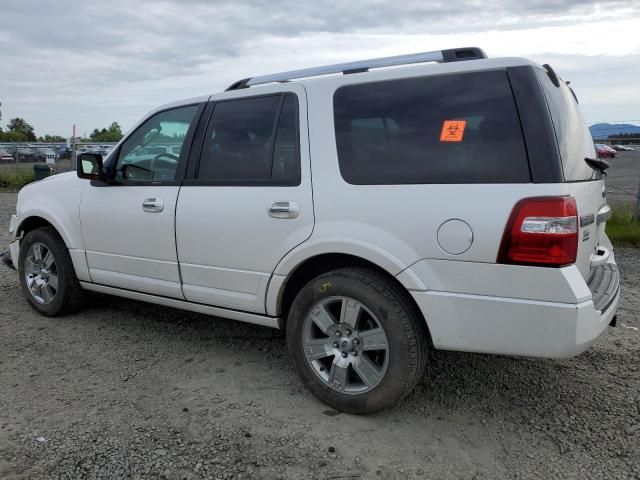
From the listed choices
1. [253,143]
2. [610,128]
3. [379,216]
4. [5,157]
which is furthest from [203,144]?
[5,157]

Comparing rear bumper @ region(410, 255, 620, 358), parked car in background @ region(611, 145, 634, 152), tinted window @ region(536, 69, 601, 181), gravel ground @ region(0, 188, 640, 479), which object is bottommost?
parked car in background @ region(611, 145, 634, 152)

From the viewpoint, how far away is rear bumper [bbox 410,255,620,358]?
8.29ft

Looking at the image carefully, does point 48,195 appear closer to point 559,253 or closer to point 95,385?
point 95,385

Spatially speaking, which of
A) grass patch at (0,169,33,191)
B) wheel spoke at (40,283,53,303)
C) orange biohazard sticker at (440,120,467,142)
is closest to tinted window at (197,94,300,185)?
orange biohazard sticker at (440,120,467,142)

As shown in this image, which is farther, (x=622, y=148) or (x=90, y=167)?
(x=622, y=148)

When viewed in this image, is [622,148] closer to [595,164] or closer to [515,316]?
[595,164]

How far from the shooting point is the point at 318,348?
3.20 m

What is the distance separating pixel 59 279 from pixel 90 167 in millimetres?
1084

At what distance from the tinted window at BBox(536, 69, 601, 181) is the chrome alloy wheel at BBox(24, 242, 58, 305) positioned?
3995mm

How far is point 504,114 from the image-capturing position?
8.70ft

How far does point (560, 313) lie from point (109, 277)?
3251mm

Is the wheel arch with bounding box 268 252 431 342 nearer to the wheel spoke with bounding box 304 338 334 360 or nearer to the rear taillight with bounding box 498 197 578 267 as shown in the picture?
the wheel spoke with bounding box 304 338 334 360

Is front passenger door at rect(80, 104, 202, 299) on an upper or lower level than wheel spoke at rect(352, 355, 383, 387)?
upper

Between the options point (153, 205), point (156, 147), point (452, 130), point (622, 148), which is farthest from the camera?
point (622, 148)
